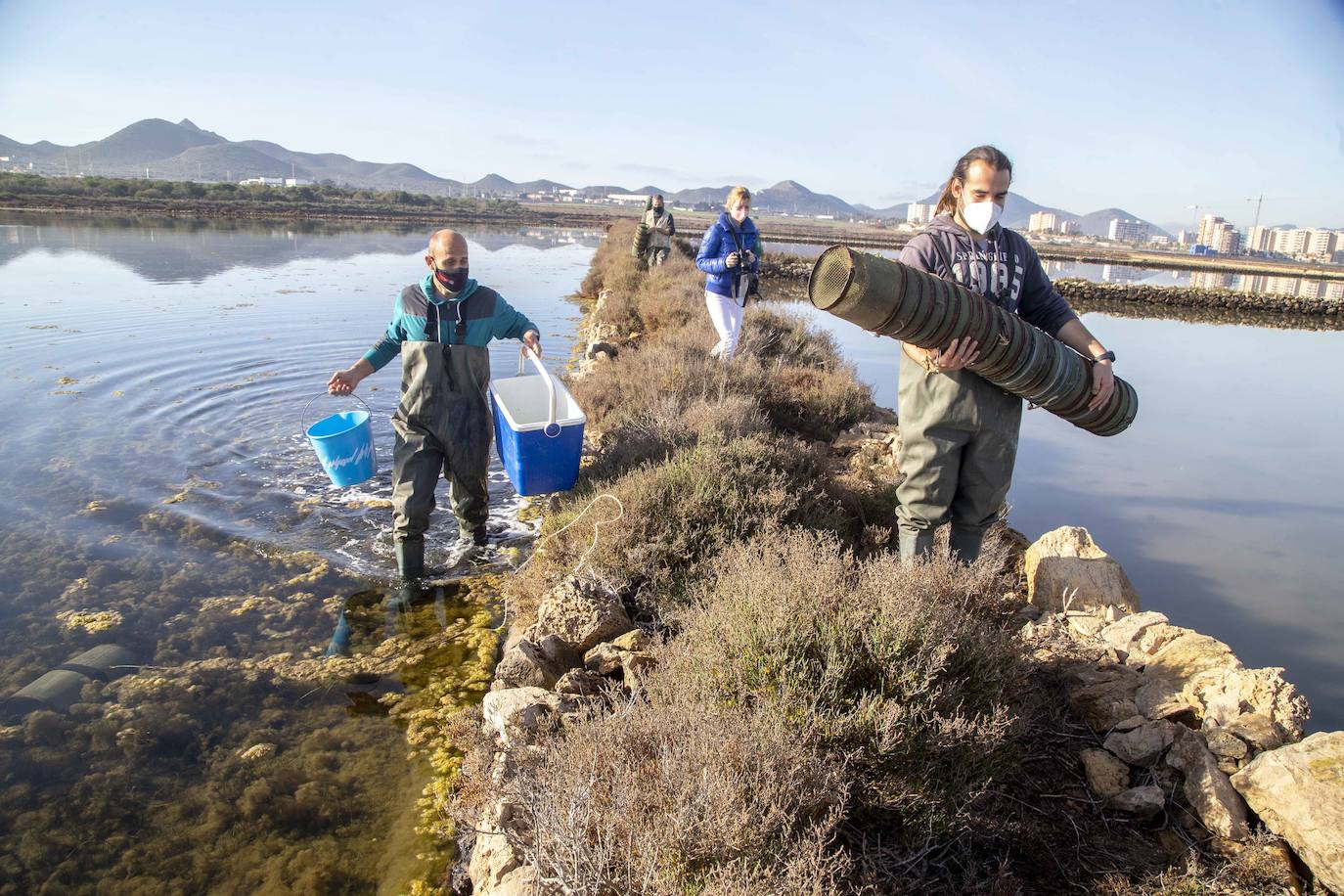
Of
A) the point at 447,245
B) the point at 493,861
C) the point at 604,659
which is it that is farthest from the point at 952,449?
the point at 447,245

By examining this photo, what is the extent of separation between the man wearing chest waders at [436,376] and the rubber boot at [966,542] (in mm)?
2914

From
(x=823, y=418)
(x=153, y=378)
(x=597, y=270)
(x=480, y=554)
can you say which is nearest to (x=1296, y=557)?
(x=823, y=418)

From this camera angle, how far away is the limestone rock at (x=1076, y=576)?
427cm

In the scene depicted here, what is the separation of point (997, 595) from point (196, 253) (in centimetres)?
2659

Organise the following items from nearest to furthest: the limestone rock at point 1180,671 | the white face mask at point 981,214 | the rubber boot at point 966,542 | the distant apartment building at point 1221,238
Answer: the limestone rock at point 1180,671 → the white face mask at point 981,214 → the rubber boot at point 966,542 → the distant apartment building at point 1221,238

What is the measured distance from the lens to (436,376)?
4.80 m

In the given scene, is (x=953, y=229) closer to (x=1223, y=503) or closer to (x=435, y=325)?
(x=435, y=325)

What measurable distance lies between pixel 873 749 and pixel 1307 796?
1.37m

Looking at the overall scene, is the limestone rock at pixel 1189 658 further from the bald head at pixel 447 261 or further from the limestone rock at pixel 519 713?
the bald head at pixel 447 261

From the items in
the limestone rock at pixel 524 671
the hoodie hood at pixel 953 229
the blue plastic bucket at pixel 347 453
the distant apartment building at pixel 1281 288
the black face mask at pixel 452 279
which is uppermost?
the distant apartment building at pixel 1281 288

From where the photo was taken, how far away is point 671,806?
6.93ft

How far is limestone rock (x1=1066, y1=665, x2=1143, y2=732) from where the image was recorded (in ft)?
9.88

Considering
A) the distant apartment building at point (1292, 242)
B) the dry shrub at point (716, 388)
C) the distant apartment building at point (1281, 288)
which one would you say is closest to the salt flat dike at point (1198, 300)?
the distant apartment building at point (1281, 288)

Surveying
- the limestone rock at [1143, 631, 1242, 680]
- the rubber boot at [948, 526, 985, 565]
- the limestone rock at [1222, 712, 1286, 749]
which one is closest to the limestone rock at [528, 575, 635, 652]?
the rubber boot at [948, 526, 985, 565]
